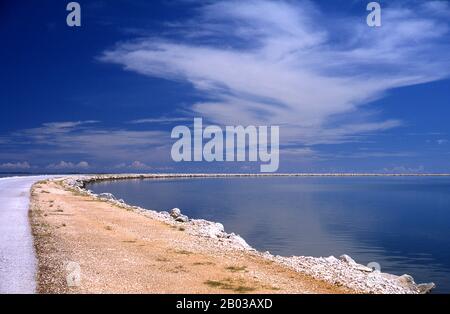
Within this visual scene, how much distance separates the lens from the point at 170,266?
47.5 ft

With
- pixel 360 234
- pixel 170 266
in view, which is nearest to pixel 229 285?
pixel 170 266

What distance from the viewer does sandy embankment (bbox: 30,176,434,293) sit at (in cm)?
1213

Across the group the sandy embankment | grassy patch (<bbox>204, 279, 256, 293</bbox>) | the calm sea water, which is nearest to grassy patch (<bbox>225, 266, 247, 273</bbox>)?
the sandy embankment

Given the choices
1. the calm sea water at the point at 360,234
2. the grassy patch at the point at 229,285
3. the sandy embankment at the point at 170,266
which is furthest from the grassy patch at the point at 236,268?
the calm sea water at the point at 360,234

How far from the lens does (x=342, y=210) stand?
5656 cm

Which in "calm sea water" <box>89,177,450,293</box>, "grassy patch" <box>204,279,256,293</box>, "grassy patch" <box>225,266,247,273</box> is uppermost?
"grassy patch" <box>225,266,247,273</box>

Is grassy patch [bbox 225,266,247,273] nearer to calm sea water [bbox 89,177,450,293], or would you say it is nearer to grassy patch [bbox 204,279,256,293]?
grassy patch [bbox 204,279,256,293]

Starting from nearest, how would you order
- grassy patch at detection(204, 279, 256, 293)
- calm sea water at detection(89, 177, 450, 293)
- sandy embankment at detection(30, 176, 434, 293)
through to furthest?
1. grassy patch at detection(204, 279, 256, 293)
2. sandy embankment at detection(30, 176, 434, 293)
3. calm sea water at detection(89, 177, 450, 293)

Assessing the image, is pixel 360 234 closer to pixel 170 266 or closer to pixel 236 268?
pixel 236 268

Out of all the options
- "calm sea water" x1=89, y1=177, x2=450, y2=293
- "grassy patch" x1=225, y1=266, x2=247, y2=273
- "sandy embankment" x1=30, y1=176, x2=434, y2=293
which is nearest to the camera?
"sandy embankment" x1=30, y1=176, x2=434, y2=293

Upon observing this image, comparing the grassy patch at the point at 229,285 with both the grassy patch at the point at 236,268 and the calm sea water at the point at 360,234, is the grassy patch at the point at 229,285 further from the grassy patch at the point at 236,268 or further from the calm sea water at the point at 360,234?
the calm sea water at the point at 360,234

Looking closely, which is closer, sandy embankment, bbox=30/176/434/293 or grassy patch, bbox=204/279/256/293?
grassy patch, bbox=204/279/256/293

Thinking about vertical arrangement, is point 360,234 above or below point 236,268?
below
